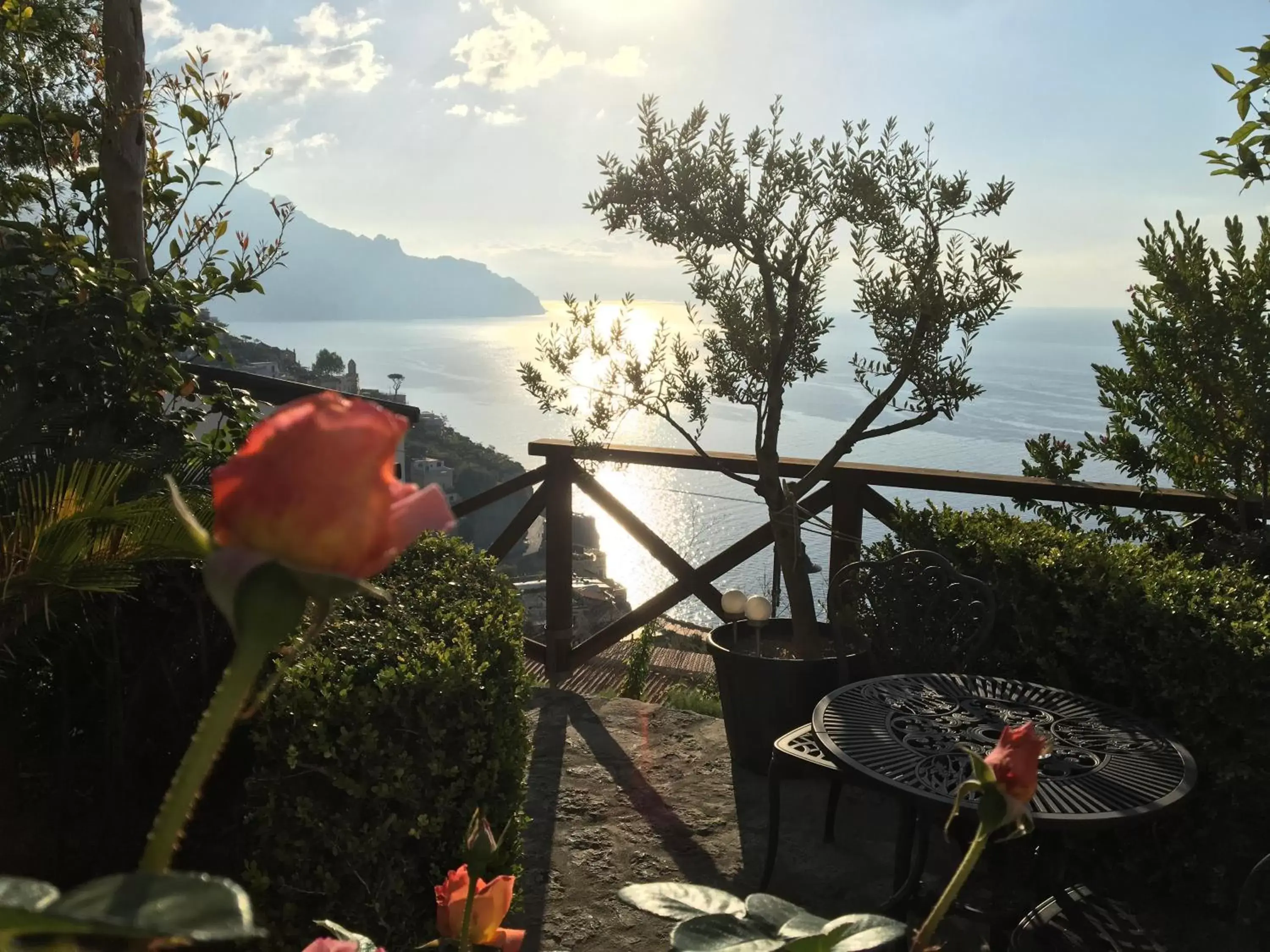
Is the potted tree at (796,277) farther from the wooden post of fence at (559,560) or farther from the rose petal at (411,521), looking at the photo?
the rose petal at (411,521)

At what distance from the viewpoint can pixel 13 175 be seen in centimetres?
287

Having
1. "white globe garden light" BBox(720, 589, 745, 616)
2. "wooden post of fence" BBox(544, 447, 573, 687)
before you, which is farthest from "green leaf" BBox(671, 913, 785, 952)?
"wooden post of fence" BBox(544, 447, 573, 687)

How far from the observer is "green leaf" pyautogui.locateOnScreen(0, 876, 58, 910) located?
23 cm

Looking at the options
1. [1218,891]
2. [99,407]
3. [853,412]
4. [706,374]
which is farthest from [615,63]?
[1218,891]

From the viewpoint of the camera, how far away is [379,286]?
162 feet

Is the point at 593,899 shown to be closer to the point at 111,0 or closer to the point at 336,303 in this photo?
the point at 111,0

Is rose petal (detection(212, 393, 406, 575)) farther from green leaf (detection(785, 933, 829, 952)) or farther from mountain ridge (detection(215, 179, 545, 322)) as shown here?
mountain ridge (detection(215, 179, 545, 322))

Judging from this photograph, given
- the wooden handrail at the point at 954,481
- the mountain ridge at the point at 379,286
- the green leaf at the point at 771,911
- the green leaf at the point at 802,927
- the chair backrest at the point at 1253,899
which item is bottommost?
the chair backrest at the point at 1253,899

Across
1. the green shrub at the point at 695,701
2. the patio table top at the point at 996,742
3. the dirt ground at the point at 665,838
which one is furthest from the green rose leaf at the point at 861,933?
the green shrub at the point at 695,701

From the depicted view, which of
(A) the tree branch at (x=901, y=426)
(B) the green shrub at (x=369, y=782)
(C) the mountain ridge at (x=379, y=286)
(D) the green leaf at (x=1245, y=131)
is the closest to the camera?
(B) the green shrub at (x=369, y=782)

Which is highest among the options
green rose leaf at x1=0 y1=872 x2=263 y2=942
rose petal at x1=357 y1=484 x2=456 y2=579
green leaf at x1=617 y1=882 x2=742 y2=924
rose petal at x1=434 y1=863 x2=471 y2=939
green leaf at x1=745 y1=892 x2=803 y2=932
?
rose petal at x1=357 y1=484 x2=456 y2=579

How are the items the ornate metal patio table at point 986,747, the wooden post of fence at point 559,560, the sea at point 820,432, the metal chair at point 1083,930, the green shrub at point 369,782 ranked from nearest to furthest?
the metal chair at point 1083,930, the green shrub at point 369,782, the ornate metal patio table at point 986,747, the sea at point 820,432, the wooden post of fence at point 559,560

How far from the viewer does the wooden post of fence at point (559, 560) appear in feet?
14.8

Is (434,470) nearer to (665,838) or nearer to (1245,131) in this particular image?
(665,838)
